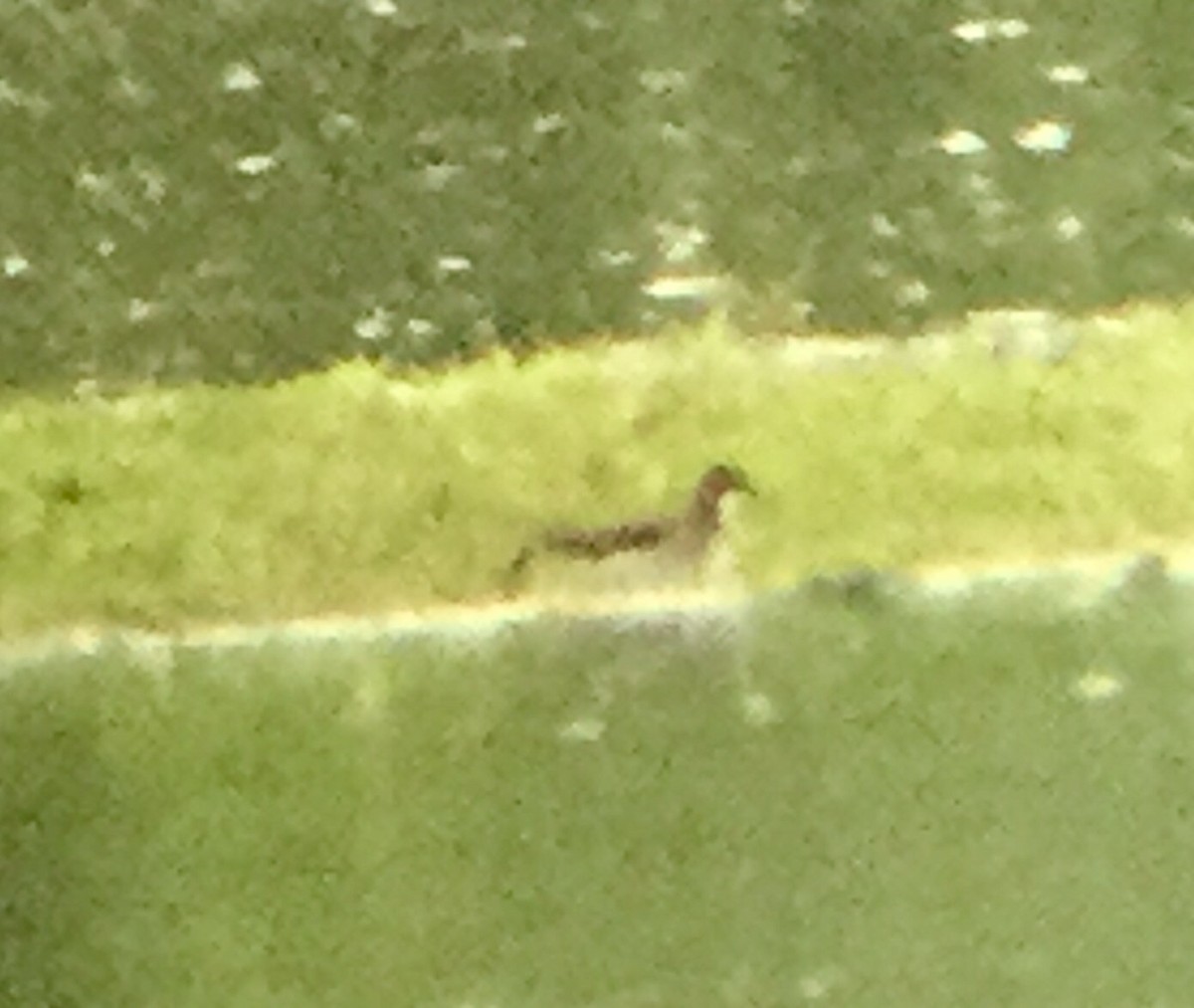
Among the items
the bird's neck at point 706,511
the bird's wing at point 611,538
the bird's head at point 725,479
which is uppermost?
the bird's head at point 725,479

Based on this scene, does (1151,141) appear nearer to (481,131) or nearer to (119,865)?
(481,131)

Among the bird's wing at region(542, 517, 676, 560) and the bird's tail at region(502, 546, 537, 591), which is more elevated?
the bird's wing at region(542, 517, 676, 560)

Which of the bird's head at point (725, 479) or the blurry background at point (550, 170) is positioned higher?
the blurry background at point (550, 170)

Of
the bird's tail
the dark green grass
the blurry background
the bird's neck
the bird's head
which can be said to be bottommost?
the dark green grass

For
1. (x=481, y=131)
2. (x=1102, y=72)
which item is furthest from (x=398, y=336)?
(x=1102, y=72)
